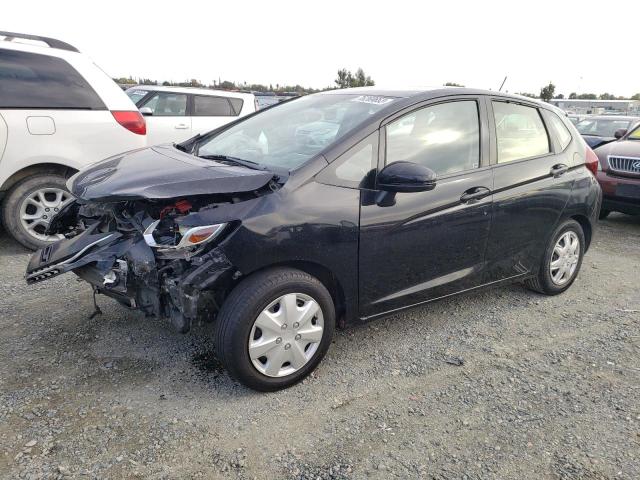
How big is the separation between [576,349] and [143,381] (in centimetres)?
282

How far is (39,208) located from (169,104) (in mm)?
3619

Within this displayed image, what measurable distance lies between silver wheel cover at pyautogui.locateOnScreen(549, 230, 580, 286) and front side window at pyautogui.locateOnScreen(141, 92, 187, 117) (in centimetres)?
588

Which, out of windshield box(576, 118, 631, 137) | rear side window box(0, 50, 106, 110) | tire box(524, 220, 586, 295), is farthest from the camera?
windshield box(576, 118, 631, 137)

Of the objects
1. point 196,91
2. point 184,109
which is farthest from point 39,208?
point 196,91

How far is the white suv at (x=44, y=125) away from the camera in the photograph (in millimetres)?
4574

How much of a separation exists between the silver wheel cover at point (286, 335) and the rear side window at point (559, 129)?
2.62 m

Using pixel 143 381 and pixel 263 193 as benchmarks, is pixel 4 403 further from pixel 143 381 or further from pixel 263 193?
pixel 263 193

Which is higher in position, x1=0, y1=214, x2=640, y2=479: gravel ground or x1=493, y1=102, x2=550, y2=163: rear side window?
x1=493, y1=102, x2=550, y2=163: rear side window

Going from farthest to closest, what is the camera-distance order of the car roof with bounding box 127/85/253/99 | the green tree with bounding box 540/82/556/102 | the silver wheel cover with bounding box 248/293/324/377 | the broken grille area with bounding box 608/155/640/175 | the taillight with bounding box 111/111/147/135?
1. the green tree with bounding box 540/82/556/102
2. the car roof with bounding box 127/85/253/99
3. the broken grille area with bounding box 608/155/640/175
4. the taillight with bounding box 111/111/147/135
5. the silver wheel cover with bounding box 248/293/324/377

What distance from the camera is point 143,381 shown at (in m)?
2.81

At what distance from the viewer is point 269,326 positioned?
2.62 meters

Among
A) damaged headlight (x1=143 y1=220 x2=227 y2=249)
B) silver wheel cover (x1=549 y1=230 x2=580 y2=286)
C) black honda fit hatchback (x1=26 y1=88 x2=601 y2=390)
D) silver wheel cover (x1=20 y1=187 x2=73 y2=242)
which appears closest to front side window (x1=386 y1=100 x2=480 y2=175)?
black honda fit hatchback (x1=26 y1=88 x2=601 y2=390)

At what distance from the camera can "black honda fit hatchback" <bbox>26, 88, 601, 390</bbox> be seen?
8.37ft

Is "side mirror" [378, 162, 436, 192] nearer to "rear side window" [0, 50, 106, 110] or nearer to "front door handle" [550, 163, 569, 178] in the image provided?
"front door handle" [550, 163, 569, 178]
